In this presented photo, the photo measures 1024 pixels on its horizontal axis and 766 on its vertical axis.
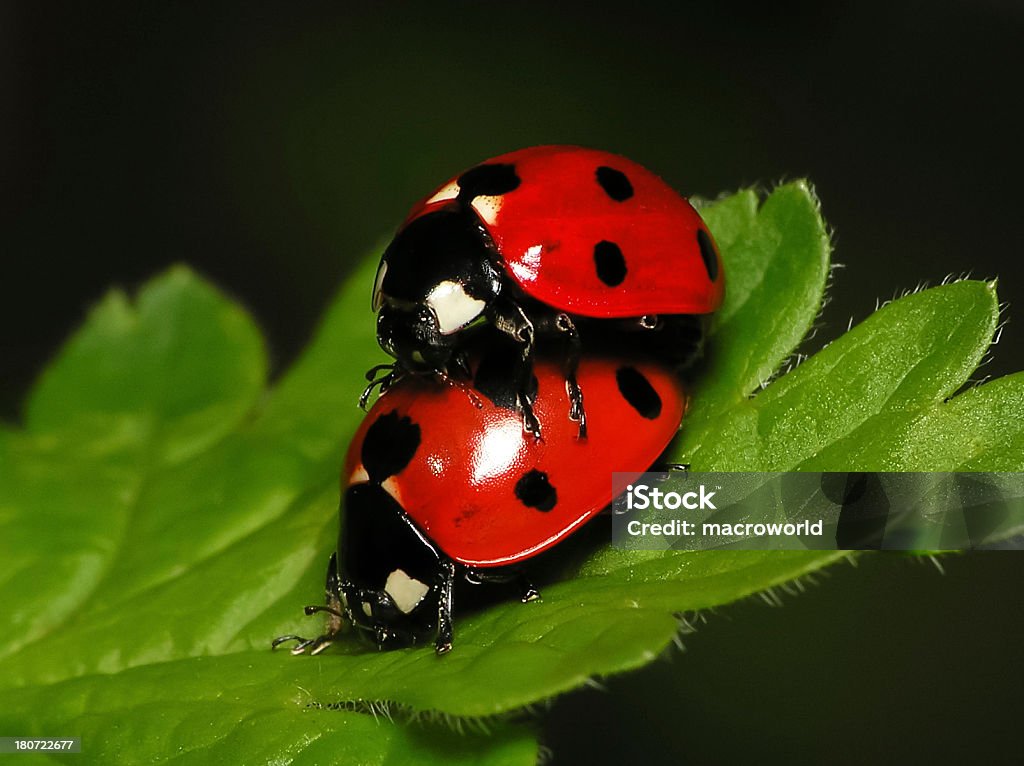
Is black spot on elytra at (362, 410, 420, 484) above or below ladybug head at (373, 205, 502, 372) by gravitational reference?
below

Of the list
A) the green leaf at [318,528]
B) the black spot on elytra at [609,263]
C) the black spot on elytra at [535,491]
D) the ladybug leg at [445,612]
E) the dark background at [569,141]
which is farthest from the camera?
the dark background at [569,141]

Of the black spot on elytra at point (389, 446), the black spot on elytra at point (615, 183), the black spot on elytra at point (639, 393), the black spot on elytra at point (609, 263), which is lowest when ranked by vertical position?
the black spot on elytra at point (639, 393)

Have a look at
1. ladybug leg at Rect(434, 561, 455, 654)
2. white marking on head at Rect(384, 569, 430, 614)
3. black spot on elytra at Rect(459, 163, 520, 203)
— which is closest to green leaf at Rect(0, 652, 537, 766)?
ladybug leg at Rect(434, 561, 455, 654)

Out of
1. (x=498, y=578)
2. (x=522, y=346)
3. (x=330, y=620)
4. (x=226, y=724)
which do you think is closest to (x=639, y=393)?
(x=522, y=346)

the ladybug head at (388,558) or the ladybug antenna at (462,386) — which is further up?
the ladybug antenna at (462,386)

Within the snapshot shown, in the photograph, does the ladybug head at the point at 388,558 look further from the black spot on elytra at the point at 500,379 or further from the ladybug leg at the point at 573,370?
the ladybug leg at the point at 573,370

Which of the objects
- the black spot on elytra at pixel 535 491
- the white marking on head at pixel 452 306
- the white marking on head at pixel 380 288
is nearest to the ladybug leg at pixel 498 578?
the black spot on elytra at pixel 535 491

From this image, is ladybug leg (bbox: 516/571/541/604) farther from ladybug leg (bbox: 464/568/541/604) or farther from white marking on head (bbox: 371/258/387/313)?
white marking on head (bbox: 371/258/387/313)
